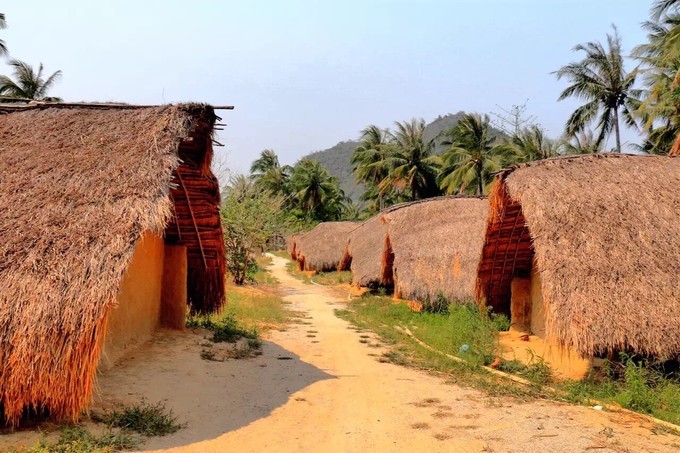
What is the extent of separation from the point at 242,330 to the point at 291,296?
8499 millimetres

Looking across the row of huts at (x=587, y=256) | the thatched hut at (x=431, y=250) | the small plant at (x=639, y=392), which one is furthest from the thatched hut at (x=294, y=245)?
the small plant at (x=639, y=392)

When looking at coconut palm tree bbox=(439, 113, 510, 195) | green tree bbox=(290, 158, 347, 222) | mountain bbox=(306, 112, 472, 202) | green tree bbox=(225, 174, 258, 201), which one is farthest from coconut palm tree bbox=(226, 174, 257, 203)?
mountain bbox=(306, 112, 472, 202)

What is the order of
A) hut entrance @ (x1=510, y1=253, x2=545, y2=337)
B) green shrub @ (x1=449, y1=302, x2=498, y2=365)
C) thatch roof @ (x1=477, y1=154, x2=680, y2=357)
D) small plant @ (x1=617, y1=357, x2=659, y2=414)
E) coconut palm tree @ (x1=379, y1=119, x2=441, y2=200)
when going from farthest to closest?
coconut palm tree @ (x1=379, y1=119, x2=441, y2=200) < hut entrance @ (x1=510, y1=253, x2=545, y2=337) < green shrub @ (x1=449, y1=302, x2=498, y2=365) < thatch roof @ (x1=477, y1=154, x2=680, y2=357) < small plant @ (x1=617, y1=357, x2=659, y2=414)

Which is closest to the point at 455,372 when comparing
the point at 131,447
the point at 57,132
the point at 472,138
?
the point at 131,447

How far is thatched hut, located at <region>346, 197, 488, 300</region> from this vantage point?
12.6m

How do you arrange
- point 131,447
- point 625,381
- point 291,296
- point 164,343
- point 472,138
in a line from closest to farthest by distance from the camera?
1. point 131,447
2. point 625,381
3. point 164,343
4. point 291,296
5. point 472,138

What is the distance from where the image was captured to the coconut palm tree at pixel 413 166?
34.6 metres

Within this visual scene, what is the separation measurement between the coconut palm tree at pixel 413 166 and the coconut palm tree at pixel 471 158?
1097 mm

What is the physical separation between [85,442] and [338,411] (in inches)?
93.6

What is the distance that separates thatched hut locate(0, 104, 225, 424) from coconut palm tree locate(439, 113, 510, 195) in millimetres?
24419

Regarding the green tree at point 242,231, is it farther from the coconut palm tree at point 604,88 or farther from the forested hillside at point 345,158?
the forested hillside at point 345,158

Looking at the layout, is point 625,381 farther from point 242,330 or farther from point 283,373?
point 242,330

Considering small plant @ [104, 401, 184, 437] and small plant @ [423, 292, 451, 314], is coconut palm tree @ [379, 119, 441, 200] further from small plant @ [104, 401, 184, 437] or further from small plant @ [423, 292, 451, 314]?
small plant @ [104, 401, 184, 437]

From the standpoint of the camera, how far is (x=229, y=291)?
51.8 ft
